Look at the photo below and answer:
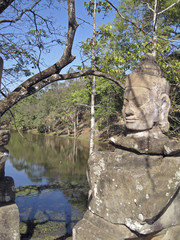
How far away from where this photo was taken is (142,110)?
316cm

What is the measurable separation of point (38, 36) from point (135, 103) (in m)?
2.92

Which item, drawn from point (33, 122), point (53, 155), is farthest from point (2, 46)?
point (33, 122)

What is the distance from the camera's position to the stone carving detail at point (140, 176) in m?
2.76

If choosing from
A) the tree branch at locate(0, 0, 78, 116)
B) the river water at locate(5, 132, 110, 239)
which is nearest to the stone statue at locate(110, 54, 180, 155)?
the tree branch at locate(0, 0, 78, 116)

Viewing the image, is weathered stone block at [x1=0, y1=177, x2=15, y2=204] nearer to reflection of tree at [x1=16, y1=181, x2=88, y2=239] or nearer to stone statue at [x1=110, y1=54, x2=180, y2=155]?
stone statue at [x1=110, y1=54, x2=180, y2=155]

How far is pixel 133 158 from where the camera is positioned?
10.2 feet

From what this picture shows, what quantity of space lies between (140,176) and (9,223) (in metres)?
2.32

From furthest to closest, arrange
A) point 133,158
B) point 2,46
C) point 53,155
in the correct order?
point 53,155, point 2,46, point 133,158

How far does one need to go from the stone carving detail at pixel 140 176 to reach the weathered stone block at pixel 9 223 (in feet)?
3.86

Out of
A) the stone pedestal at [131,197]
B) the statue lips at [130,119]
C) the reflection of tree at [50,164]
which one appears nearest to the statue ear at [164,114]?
the statue lips at [130,119]

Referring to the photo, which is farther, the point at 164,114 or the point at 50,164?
the point at 50,164

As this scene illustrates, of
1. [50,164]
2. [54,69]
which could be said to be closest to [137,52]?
[54,69]

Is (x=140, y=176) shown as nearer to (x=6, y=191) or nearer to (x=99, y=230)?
(x=99, y=230)

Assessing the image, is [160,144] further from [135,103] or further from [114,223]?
[114,223]
